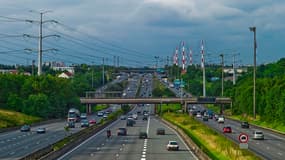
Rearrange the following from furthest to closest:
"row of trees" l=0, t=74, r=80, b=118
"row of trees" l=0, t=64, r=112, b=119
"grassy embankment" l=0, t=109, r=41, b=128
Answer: "row of trees" l=0, t=64, r=112, b=119, "row of trees" l=0, t=74, r=80, b=118, "grassy embankment" l=0, t=109, r=41, b=128

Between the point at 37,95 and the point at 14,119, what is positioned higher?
the point at 37,95

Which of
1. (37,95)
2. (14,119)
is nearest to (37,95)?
(37,95)

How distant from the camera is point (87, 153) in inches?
2440

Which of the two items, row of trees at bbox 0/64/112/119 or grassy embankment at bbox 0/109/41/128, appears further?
row of trees at bbox 0/64/112/119

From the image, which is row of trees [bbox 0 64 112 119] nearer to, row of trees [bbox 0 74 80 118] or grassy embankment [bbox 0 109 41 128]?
row of trees [bbox 0 74 80 118]

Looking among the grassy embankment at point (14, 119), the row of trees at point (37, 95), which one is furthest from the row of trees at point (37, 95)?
the grassy embankment at point (14, 119)

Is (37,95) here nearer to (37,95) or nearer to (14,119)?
(37,95)

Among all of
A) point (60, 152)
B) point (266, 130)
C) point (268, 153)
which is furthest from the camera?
point (266, 130)

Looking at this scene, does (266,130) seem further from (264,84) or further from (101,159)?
(101,159)

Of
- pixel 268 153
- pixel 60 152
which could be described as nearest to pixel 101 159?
pixel 60 152

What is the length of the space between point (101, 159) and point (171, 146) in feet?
44.9

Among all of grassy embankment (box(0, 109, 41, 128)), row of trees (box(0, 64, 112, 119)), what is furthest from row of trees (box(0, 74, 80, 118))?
grassy embankment (box(0, 109, 41, 128))

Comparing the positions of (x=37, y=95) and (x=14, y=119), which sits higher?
(x=37, y=95)

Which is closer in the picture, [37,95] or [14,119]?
[14,119]
